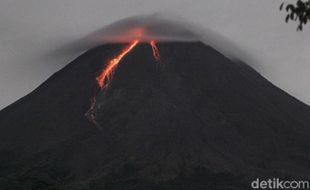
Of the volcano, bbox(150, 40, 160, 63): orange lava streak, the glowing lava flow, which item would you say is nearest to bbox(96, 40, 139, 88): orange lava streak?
the glowing lava flow

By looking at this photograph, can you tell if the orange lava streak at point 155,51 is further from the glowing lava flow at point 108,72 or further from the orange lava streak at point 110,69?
the orange lava streak at point 110,69

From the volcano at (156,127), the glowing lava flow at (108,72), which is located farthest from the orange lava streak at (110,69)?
the volcano at (156,127)

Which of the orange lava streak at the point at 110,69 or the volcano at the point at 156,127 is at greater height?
the orange lava streak at the point at 110,69

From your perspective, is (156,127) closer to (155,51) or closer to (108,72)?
(108,72)

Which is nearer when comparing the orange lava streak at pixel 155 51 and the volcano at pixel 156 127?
the volcano at pixel 156 127

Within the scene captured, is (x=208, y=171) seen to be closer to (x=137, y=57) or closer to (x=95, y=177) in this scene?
Answer: (x=95, y=177)

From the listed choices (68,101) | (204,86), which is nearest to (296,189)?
(204,86)

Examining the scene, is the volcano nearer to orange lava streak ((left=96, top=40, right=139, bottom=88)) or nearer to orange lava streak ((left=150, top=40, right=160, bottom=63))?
orange lava streak ((left=150, top=40, right=160, bottom=63))

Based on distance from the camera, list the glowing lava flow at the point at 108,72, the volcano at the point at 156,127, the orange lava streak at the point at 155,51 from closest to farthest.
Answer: the volcano at the point at 156,127
the glowing lava flow at the point at 108,72
the orange lava streak at the point at 155,51
